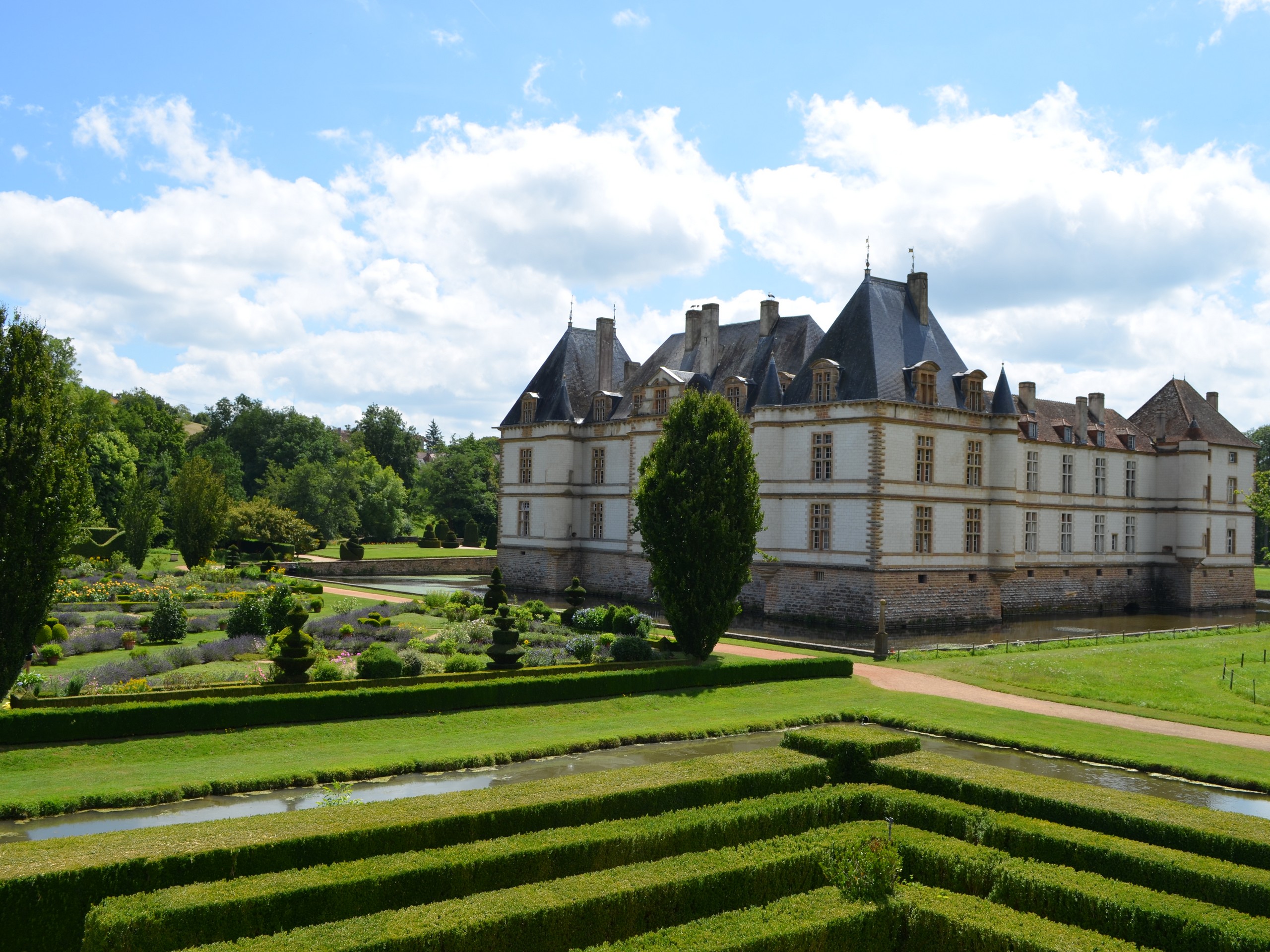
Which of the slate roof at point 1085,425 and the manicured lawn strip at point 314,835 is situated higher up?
the slate roof at point 1085,425

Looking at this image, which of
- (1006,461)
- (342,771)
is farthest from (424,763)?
(1006,461)

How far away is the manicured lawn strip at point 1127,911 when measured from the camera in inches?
369

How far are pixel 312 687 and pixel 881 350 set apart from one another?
2690cm

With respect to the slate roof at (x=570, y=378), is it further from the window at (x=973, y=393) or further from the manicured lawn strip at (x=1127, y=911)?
the manicured lawn strip at (x=1127, y=911)

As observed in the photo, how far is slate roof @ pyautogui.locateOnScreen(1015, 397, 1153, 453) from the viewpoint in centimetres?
4869

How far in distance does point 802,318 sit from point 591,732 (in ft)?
100

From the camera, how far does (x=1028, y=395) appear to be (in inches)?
1930

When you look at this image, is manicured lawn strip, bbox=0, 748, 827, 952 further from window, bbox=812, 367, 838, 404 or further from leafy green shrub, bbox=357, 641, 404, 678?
window, bbox=812, 367, 838, 404

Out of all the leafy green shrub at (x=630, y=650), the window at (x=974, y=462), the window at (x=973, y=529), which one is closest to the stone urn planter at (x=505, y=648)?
the leafy green shrub at (x=630, y=650)

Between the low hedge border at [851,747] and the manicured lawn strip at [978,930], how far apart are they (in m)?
4.59

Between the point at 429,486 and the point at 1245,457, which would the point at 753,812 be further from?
the point at 429,486

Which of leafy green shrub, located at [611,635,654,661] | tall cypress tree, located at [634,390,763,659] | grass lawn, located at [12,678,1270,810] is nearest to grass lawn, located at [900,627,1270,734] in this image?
grass lawn, located at [12,678,1270,810]

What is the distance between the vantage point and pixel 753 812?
1248cm

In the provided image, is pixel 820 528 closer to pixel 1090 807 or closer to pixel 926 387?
pixel 926 387
